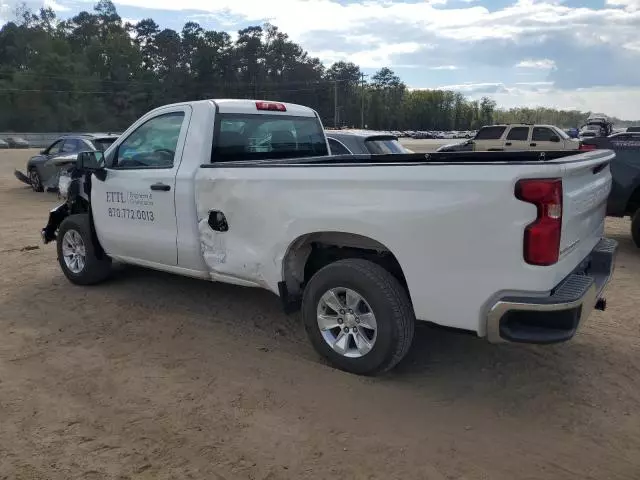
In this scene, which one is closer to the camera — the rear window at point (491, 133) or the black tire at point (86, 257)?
the black tire at point (86, 257)

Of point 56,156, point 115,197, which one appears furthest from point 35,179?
point 115,197

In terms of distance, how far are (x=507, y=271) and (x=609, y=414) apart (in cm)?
121

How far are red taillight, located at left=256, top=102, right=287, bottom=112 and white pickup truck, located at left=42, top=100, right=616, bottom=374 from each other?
0.10 feet

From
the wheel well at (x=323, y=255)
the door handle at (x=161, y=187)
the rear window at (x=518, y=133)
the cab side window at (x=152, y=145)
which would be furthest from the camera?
the rear window at (x=518, y=133)

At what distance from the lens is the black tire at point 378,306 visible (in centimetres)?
383

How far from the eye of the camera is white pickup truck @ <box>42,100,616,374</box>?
10.8ft

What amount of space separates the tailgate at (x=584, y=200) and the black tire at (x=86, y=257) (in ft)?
15.4

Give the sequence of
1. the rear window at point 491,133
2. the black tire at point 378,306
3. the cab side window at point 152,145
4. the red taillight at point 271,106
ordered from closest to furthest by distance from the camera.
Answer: the black tire at point 378,306, the cab side window at point 152,145, the red taillight at point 271,106, the rear window at point 491,133

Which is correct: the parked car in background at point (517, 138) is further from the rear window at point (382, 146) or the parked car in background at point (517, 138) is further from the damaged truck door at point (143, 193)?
the damaged truck door at point (143, 193)

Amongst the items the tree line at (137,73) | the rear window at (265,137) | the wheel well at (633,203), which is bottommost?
the wheel well at (633,203)

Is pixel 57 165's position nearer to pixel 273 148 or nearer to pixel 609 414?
pixel 273 148

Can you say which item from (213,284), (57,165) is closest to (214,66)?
(57,165)

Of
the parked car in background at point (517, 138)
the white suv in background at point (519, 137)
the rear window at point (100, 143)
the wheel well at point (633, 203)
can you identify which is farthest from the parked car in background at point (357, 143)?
the white suv in background at point (519, 137)

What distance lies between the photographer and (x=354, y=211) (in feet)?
12.6
